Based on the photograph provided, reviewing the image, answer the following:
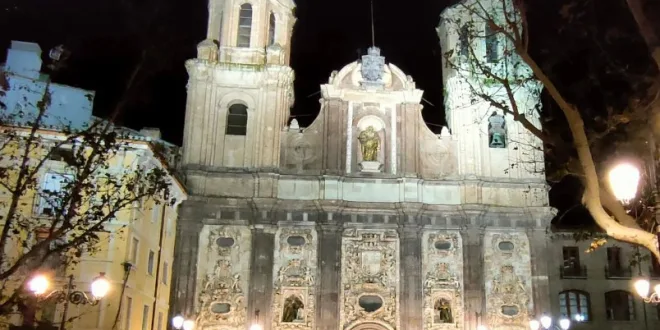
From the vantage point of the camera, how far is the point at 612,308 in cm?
3356

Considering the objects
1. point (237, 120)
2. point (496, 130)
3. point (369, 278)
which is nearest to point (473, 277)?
point (369, 278)

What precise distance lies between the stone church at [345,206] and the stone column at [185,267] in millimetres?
40

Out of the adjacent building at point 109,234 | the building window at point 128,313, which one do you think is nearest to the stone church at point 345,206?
the adjacent building at point 109,234

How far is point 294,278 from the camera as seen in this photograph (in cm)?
2736

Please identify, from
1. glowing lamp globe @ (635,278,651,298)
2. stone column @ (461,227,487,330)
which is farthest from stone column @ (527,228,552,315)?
glowing lamp globe @ (635,278,651,298)

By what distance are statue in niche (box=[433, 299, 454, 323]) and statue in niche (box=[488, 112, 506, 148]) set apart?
7.28 meters

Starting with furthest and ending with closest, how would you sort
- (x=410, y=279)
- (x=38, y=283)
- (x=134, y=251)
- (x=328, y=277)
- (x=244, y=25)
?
(x=244, y=25) < (x=410, y=279) < (x=328, y=277) < (x=134, y=251) < (x=38, y=283)

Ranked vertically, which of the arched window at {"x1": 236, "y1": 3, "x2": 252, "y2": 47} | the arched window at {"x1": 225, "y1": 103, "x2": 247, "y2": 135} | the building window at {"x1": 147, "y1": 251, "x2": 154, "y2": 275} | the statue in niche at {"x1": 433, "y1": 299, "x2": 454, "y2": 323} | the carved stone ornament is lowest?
the statue in niche at {"x1": 433, "y1": 299, "x2": 454, "y2": 323}

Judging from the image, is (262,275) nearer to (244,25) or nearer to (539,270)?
(539,270)

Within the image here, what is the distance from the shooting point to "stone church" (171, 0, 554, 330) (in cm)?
2716

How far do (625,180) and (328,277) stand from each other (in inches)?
781

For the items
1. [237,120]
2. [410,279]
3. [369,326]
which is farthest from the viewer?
[237,120]

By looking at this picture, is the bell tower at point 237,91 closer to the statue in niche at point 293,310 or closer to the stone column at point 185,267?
the stone column at point 185,267

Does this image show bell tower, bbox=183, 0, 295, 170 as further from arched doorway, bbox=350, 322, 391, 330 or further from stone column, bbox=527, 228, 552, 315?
stone column, bbox=527, 228, 552, 315
